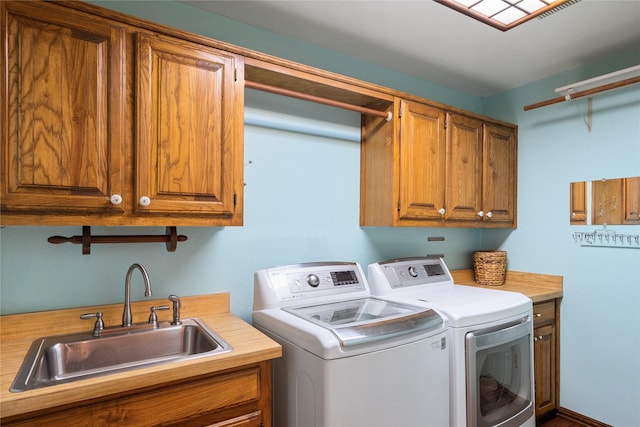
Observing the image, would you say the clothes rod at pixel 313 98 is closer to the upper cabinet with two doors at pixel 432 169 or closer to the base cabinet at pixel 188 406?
the upper cabinet with two doors at pixel 432 169

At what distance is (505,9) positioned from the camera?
157 cm

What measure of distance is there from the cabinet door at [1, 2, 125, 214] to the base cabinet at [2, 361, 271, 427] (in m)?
0.65

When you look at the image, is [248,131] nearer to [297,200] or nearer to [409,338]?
[297,200]

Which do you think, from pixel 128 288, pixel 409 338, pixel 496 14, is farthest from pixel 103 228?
pixel 496 14

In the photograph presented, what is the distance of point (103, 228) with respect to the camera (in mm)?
1643

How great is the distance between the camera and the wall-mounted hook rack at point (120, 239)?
4.81 ft

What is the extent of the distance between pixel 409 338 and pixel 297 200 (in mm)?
1024

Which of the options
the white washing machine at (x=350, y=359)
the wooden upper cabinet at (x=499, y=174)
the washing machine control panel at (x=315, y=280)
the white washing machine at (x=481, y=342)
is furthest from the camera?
the wooden upper cabinet at (x=499, y=174)

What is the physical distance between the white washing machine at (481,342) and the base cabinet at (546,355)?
399 millimetres

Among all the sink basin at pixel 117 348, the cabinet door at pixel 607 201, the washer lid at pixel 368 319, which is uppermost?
the cabinet door at pixel 607 201

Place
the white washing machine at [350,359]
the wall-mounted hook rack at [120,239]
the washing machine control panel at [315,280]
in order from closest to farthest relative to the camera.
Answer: the white washing machine at [350,359] → the wall-mounted hook rack at [120,239] → the washing machine control panel at [315,280]

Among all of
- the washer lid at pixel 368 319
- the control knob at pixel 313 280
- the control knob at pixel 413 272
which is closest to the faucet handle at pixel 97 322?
the washer lid at pixel 368 319

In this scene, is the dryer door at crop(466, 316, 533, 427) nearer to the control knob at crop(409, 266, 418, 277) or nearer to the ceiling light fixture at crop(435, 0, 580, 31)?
the control knob at crop(409, 266, 418, 277)

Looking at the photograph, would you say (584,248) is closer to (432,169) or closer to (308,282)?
(432,169)
